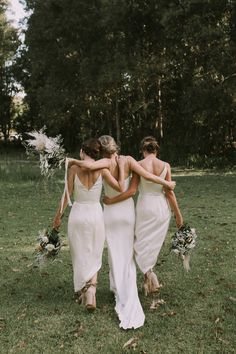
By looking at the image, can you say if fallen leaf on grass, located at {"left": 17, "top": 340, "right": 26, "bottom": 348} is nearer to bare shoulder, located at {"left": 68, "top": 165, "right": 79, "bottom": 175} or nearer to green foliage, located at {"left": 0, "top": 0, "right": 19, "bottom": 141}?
bare shoulder, located at {"left": 68, "top": 165, "right": 79, "bottom": 175}

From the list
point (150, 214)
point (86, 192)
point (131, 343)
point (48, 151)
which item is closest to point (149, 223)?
point (150, 214)

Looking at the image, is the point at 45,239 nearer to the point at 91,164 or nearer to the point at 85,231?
the point at 85,231

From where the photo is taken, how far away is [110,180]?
21.3 feet

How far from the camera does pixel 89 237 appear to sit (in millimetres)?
6520

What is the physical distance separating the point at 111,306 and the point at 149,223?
1.27 metres

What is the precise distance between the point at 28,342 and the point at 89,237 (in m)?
1.66

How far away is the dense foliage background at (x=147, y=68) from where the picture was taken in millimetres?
22625

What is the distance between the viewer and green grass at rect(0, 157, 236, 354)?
17.3 feet

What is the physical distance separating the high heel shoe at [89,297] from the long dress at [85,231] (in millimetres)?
100

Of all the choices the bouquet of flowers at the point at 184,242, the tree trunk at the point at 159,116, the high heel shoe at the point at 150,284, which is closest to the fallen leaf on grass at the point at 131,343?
the high heel shoe at the point at 150,284

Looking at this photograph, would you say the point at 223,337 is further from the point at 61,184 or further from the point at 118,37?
the point at 118,37

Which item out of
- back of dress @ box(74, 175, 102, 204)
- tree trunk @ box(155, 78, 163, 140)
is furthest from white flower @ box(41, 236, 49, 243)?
tree trunk @ box(155, 78, 163, 140)

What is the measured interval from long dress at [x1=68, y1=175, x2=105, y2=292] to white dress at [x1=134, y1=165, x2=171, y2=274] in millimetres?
636

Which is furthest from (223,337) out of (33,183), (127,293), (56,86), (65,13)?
(56,86)
